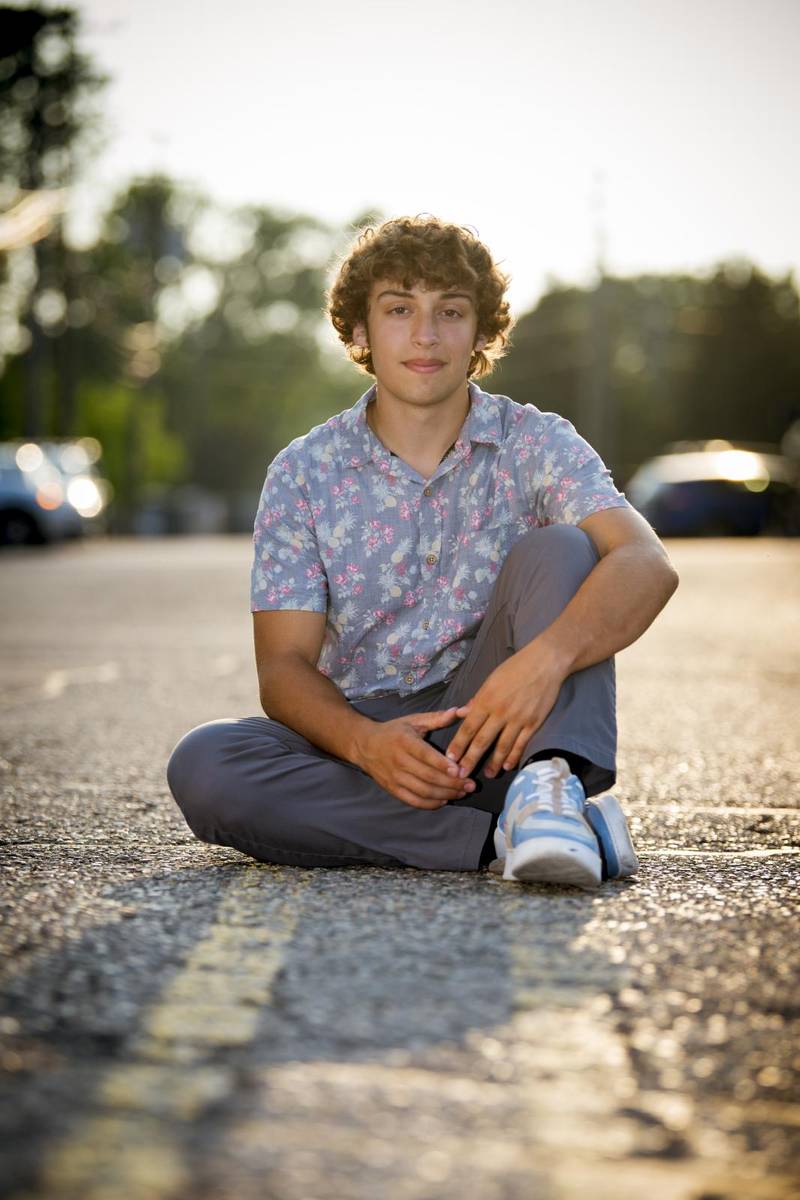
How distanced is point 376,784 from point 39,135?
128 feet

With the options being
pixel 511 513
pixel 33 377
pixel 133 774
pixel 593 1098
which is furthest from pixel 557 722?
pixel 33 377

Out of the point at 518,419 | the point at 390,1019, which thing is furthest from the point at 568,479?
the point at 390,1019

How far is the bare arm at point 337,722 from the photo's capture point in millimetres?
2877

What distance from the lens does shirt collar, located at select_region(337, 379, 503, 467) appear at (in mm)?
3355

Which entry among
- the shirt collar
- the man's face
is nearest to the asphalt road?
the shirt collar

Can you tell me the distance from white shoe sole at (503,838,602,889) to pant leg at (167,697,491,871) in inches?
10.3

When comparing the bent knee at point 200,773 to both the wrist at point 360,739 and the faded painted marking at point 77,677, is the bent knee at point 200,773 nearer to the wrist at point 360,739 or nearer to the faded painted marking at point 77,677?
the wrist at point 360,739

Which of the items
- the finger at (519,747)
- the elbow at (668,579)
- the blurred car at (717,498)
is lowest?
the blurred car at (717,498)

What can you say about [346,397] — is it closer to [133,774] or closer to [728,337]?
[728,337]

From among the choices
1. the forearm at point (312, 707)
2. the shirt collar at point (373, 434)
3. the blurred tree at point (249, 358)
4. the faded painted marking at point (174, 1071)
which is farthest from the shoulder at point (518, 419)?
the blurred tree at point (249, 358)

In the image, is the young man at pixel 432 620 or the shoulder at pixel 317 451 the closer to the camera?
the young man at pixel 432 620

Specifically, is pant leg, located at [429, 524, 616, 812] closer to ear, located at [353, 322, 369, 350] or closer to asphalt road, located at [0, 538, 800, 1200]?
asphalt road, located at [0, 538, 800, 1200]

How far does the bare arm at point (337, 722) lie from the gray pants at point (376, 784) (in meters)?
0.06

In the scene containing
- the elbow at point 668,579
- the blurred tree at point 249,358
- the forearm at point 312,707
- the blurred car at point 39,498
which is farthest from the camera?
the blurred tree at point 249,358
